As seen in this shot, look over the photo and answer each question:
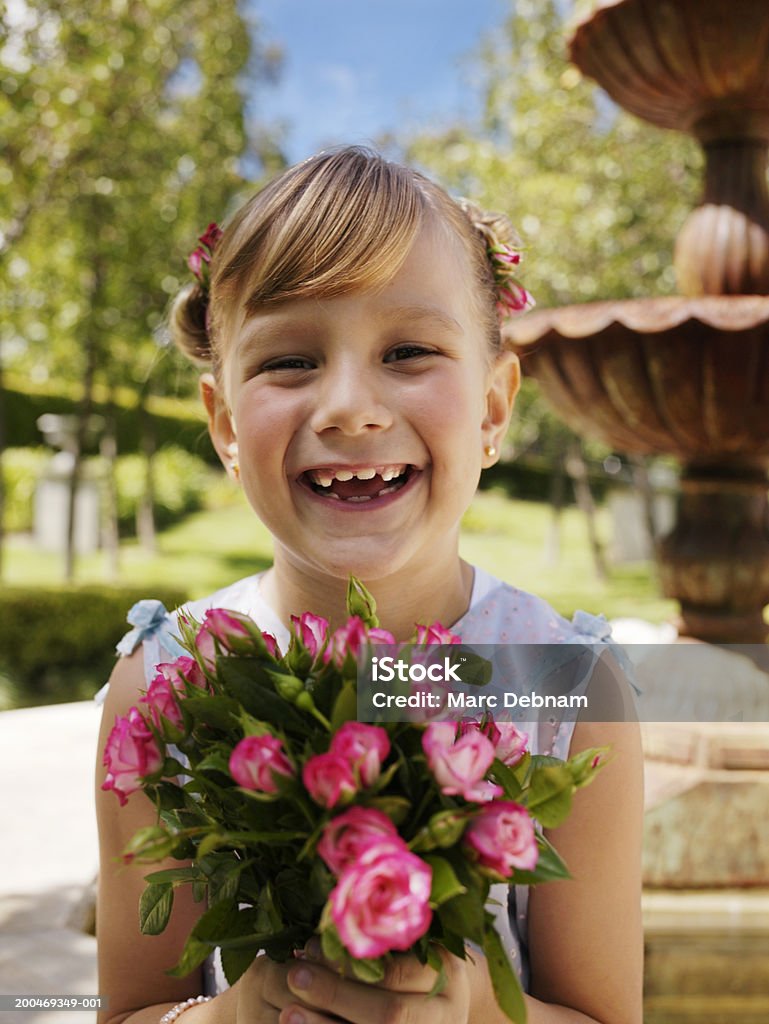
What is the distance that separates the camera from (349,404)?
1341 mm

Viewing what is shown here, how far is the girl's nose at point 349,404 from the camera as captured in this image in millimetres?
1346

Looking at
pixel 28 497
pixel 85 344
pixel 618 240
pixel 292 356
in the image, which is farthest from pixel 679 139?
pixel 28 497

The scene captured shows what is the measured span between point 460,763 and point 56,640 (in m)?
8.72

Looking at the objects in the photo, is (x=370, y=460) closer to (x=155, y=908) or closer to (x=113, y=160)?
(x=155, y=908)

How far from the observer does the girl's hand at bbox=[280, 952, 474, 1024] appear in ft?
3.26

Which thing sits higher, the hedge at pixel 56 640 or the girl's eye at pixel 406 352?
the hedge at pixel 56 640

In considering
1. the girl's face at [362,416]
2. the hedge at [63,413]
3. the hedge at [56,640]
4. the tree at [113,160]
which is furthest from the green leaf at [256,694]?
the hedge at [63,413]

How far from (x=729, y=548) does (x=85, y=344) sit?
8337 millimetres

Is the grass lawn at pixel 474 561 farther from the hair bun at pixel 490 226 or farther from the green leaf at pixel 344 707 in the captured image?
the green leaf at pixel 344 707

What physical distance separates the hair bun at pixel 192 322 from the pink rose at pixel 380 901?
1197mm

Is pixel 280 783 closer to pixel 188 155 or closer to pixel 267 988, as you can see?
pixel 267 988

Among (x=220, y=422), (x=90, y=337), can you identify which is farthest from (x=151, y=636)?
(x=90, y=337)

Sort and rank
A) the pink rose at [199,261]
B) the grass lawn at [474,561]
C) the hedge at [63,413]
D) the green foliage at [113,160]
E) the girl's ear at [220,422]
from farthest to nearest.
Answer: the hedge at [63,413], the grass lawn at [474,561], the green foliage at [113,160], the pink rose at [199,261], the girl's ear at [220,422]

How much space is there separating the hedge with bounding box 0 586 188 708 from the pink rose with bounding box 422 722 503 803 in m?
7.94
